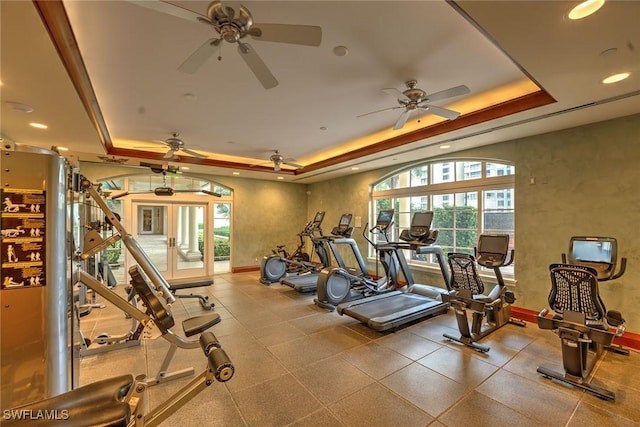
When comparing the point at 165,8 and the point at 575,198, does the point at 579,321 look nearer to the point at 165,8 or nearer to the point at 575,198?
the point at 575,198

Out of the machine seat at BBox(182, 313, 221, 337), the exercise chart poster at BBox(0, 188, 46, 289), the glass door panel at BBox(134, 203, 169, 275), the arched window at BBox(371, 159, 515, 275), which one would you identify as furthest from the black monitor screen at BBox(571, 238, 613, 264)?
the glass door panel at BBox(134, 203, 169, 275)

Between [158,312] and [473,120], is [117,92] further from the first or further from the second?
[473,120]

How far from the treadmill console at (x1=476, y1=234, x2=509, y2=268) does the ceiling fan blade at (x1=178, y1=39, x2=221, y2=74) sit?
→ 12.8 feet

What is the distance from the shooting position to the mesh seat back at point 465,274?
135 inches

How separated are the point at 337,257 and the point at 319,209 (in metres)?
2.98

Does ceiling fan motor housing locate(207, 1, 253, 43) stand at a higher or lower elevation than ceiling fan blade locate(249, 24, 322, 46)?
higher

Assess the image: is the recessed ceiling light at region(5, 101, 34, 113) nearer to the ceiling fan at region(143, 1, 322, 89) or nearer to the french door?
the ceiling fan at region(143, 1, 322, 89)

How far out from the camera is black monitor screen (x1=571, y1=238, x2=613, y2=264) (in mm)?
2947

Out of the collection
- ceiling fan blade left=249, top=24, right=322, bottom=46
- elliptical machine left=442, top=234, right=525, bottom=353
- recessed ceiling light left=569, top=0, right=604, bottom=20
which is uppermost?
recessed ceiling light left=569, top=0, right=604, bottom=20

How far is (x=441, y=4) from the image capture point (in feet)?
6.54

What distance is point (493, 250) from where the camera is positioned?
3.73 m

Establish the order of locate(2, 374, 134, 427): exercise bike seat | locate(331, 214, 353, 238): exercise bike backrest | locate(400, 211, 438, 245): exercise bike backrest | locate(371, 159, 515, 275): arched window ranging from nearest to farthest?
1. locate(2, 374, 134, 427): exercise bike seat
2. locate(400, 211, 438, 245): exercise bike backrest
3. locate(371, 159, 515, 275): arched window
4. locate(331, 214, 353, 238): exercise bike backrest

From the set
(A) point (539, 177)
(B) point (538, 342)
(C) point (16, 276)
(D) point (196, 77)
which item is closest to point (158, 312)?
(C) point (16, 276)

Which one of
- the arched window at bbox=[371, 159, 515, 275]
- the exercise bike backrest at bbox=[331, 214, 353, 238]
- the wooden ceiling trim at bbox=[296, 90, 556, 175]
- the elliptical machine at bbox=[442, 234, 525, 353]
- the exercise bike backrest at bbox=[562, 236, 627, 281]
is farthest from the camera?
the exercise bike backrest at bbox=[331, 214, 353, 238]
